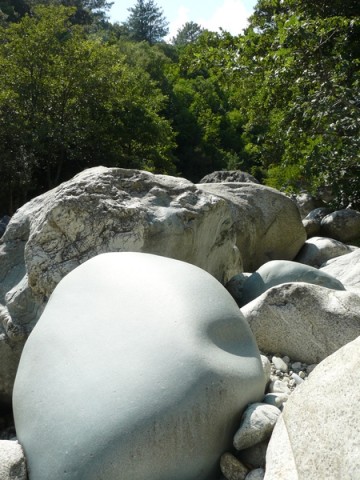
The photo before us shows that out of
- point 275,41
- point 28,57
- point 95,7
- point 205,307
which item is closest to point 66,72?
point 28,57

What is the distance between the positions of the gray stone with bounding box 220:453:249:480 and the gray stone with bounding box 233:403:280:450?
0.22 feet

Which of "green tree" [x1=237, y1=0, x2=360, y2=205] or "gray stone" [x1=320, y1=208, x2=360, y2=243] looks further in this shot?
"gray stone" [x1=320, y1=208, x2=360, y2=243]

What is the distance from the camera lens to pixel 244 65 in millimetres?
9703

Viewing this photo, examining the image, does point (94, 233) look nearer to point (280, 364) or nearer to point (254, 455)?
point (280, 364)

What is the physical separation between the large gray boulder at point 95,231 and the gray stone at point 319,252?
12.9 ft

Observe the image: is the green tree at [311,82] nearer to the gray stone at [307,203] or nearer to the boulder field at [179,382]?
the gray stone at [307,203]

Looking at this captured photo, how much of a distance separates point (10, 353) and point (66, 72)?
1553 centimetres

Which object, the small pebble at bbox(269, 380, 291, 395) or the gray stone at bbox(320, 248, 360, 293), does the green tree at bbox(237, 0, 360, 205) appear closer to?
the gray stone at bbox(320, 248, 360, 293)

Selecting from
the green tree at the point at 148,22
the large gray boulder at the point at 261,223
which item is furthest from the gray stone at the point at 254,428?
the green tree at the point at 148,22

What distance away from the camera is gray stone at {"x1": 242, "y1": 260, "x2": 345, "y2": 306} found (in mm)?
5090

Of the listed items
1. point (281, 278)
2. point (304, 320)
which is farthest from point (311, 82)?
point (304, 320)

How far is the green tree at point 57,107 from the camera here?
59.4 ft

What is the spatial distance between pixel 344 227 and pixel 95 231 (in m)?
7.89

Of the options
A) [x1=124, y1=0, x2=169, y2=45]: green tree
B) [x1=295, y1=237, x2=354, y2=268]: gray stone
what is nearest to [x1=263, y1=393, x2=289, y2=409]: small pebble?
[x1=295, y1=237, x2=354, y2=268]: gray stone
